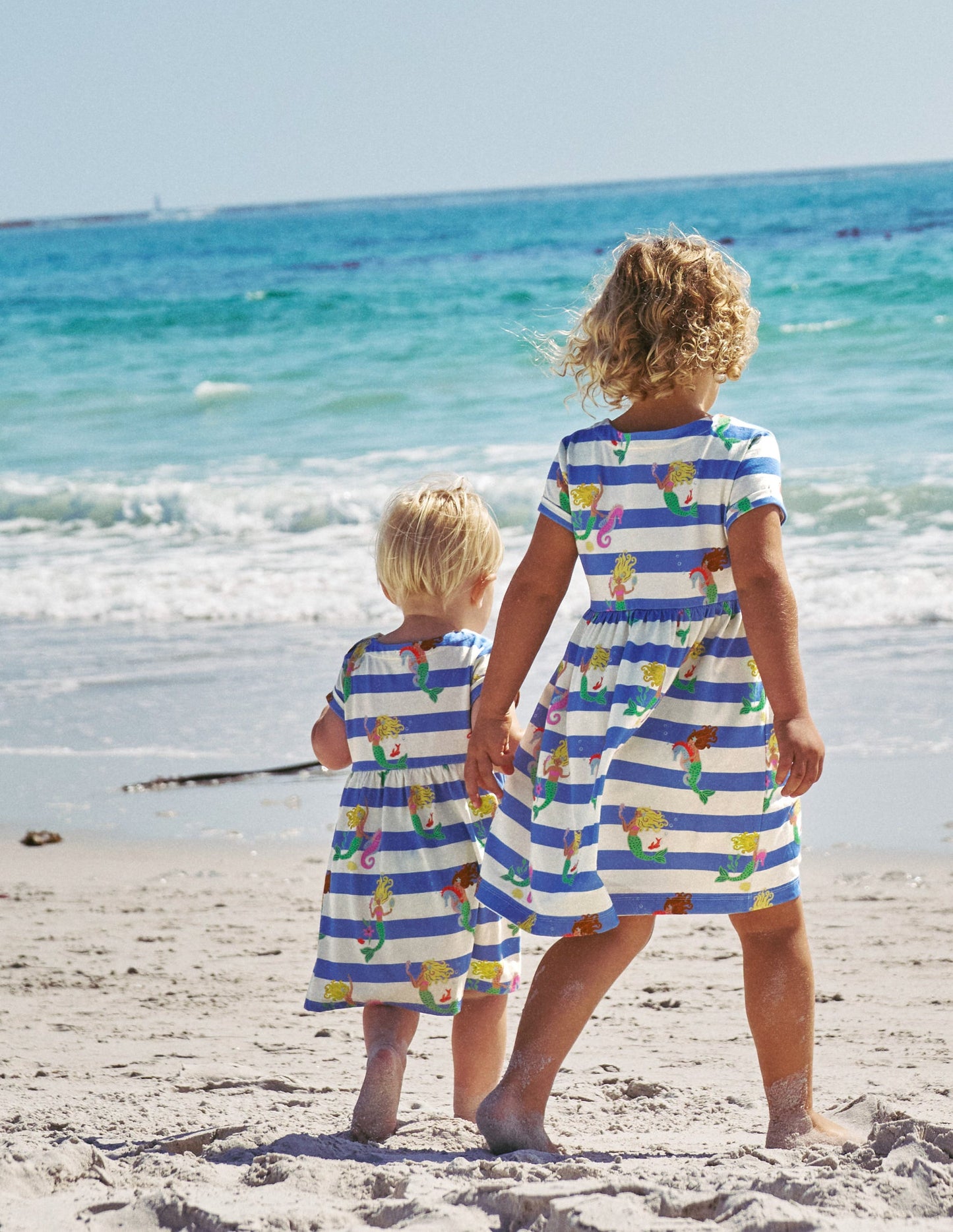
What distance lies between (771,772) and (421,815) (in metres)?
0.63

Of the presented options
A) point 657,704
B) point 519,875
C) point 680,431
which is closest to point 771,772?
point 657,704

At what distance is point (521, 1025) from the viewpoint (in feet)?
6.93

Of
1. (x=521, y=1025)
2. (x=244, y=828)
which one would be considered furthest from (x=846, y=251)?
(x=521, y=1025)

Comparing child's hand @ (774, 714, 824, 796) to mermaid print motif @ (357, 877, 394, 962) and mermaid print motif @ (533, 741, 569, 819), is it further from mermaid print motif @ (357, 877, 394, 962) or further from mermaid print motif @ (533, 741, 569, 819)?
mermaid print motif @ (357, 877, 394, 962)

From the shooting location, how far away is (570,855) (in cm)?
201

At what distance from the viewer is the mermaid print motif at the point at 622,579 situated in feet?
6.80

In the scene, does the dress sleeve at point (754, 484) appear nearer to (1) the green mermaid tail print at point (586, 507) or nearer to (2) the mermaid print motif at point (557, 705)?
(1) the green mermaid tail print at point (586, 507)

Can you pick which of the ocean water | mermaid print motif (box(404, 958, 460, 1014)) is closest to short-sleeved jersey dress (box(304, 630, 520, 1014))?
mermaid print motif (box(404, 958, 460, 1014))

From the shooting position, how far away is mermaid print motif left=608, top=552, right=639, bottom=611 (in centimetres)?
207

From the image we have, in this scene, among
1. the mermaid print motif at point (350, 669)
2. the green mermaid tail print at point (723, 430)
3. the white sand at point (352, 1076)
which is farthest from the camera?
the mermaid print motif at point (350, 669)

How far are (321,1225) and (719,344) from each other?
1.41 m

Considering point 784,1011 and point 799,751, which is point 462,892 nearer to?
point 784,1011

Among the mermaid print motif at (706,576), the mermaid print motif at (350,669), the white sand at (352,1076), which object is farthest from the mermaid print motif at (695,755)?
the mermaid print motif at (350,669)

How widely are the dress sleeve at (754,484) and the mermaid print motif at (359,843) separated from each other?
817 millimetres
